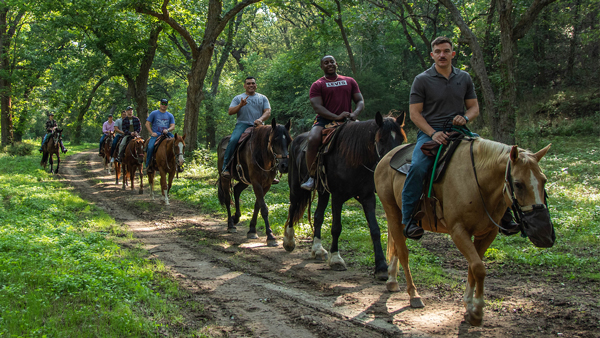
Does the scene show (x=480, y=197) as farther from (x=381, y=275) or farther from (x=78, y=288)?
Answer: (x=78, y=288)

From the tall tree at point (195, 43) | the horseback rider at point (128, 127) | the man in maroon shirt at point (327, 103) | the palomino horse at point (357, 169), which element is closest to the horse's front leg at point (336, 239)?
the palomino horse at point (357, 169)

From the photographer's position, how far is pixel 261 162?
9.08m

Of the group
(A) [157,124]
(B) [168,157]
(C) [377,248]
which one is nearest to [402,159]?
(C) [377,248]

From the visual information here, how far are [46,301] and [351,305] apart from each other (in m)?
3.20

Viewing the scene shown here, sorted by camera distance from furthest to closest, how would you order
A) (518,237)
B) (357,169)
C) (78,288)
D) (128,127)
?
(128,127) → (518,237) → (357,169) → (78,288)

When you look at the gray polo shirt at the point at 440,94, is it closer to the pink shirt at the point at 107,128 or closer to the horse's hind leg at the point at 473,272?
the horse's hind leg at the point at 473,272

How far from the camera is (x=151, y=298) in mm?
4879

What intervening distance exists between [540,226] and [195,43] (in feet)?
→ 58.9

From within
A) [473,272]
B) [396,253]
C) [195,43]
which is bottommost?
[396,253]

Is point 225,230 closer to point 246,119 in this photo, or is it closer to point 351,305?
point 246,119

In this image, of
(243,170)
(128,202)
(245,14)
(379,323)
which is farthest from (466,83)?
(245,14)

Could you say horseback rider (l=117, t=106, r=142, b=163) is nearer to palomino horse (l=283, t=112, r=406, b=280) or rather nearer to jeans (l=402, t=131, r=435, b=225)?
palomino horse (l=283, t=112, r=406, b=280)

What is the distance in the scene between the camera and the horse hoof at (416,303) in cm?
491

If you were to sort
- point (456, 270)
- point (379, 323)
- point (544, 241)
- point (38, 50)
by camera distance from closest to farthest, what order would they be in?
point (544, 241) < point (379, 323) < point (456, 270) < point (38, 50)
